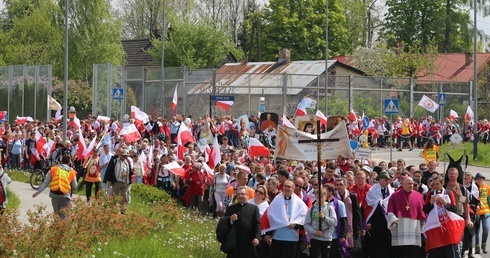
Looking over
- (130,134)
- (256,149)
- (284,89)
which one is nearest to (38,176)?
(130,134)

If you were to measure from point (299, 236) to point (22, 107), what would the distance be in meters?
40.3

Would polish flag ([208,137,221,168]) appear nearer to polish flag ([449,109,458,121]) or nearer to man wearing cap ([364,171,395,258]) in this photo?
man wearing cap ([364,171,395,258])

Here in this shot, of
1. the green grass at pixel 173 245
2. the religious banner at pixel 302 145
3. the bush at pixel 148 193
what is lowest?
the green grass at pixel 173 245

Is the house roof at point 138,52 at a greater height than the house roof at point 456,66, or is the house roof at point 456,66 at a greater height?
the house roof at point 138,52

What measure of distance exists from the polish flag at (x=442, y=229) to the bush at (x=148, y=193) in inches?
360

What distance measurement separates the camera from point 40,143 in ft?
109

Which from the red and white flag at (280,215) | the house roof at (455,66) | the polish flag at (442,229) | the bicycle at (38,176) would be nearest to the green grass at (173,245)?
the red and white flag at (280,215)

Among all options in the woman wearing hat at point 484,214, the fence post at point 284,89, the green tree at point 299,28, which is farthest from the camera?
the green tree at point 299,28

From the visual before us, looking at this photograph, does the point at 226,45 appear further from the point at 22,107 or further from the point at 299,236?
the point at 299,236

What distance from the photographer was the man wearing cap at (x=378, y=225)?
16.2 m

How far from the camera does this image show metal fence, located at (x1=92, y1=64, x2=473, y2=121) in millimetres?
46719

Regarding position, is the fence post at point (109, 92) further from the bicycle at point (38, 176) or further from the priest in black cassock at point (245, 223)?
the priest in black cassock at point (245, 223)

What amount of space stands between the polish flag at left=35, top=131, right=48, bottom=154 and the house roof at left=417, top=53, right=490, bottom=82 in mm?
44411

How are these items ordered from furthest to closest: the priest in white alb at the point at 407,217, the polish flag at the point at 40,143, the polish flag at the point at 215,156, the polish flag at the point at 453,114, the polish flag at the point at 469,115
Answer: the polish flag at the point at 453,114 → the polish flag at the point at 469,115 → the polish flag at the point at 40,143 → the polish flag at the point at 215,156 → the priest in white alb at the point at 407,217
